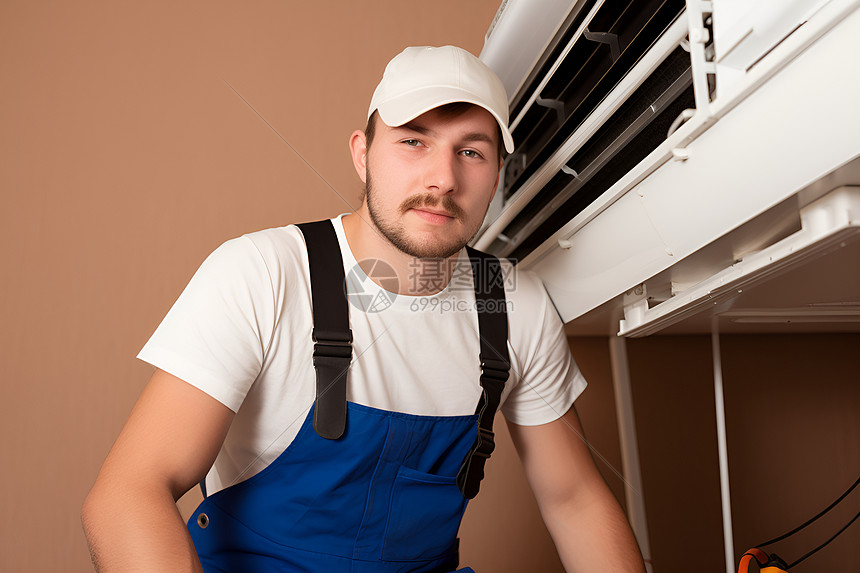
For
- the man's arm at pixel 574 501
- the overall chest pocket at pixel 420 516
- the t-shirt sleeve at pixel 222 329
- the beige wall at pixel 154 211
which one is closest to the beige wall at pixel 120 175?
the beige wall at pixel 154 211

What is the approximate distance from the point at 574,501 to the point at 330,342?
0.49 metres

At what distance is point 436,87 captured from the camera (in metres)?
1.00

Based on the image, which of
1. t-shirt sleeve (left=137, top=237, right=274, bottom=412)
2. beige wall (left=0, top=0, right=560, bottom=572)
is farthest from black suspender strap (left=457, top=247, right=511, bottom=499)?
beige wall (left=0, top=0, right=560, bottom=572)

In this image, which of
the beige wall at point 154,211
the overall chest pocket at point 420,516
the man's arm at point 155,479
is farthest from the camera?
the beige wall at point 154,211

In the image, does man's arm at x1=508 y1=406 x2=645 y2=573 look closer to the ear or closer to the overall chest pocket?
the overall chest pocket

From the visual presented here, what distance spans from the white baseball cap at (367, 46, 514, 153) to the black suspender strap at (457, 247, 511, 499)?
0.82 feet

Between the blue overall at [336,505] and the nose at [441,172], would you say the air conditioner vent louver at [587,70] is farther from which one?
the blue overall at [336,505]

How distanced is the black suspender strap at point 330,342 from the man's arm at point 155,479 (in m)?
0.14

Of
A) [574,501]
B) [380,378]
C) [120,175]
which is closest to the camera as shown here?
[380,378]

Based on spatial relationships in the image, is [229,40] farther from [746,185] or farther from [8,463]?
[746,185]

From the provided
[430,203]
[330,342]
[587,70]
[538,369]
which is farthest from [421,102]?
[538,369]

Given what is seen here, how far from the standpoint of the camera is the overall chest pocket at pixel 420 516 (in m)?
0.98

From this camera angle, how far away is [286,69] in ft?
6.19

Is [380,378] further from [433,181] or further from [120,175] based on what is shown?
[120,175]
